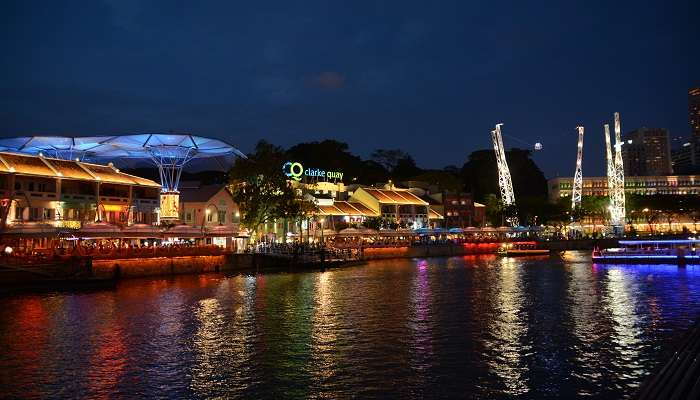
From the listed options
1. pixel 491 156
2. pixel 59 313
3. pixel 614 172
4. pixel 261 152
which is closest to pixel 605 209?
pixel 614 172

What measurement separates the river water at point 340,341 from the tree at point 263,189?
1294 inches

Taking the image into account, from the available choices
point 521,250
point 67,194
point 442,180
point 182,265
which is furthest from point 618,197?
point 67,194

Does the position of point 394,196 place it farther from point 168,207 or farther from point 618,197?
point 618,197

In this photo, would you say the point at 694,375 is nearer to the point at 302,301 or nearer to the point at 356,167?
the point at 302,301

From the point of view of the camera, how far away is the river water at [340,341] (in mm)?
19422

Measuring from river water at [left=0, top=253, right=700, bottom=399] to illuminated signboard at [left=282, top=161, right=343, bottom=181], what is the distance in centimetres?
4926

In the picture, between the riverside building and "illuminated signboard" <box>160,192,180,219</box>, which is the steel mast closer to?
the riverside building

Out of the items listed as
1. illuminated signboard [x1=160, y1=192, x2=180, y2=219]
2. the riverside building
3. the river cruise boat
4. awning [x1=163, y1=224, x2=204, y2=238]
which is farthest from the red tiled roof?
illuminated signboard [x1=160, y1=192, x2=180, y2=219]

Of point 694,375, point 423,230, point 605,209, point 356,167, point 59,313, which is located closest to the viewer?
point 694,375

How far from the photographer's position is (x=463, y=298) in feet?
137

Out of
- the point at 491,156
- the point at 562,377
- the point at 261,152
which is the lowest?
the point at 562,377

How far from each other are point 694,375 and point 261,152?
72.1m

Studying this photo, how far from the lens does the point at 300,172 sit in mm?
103188

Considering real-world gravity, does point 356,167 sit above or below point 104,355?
above
